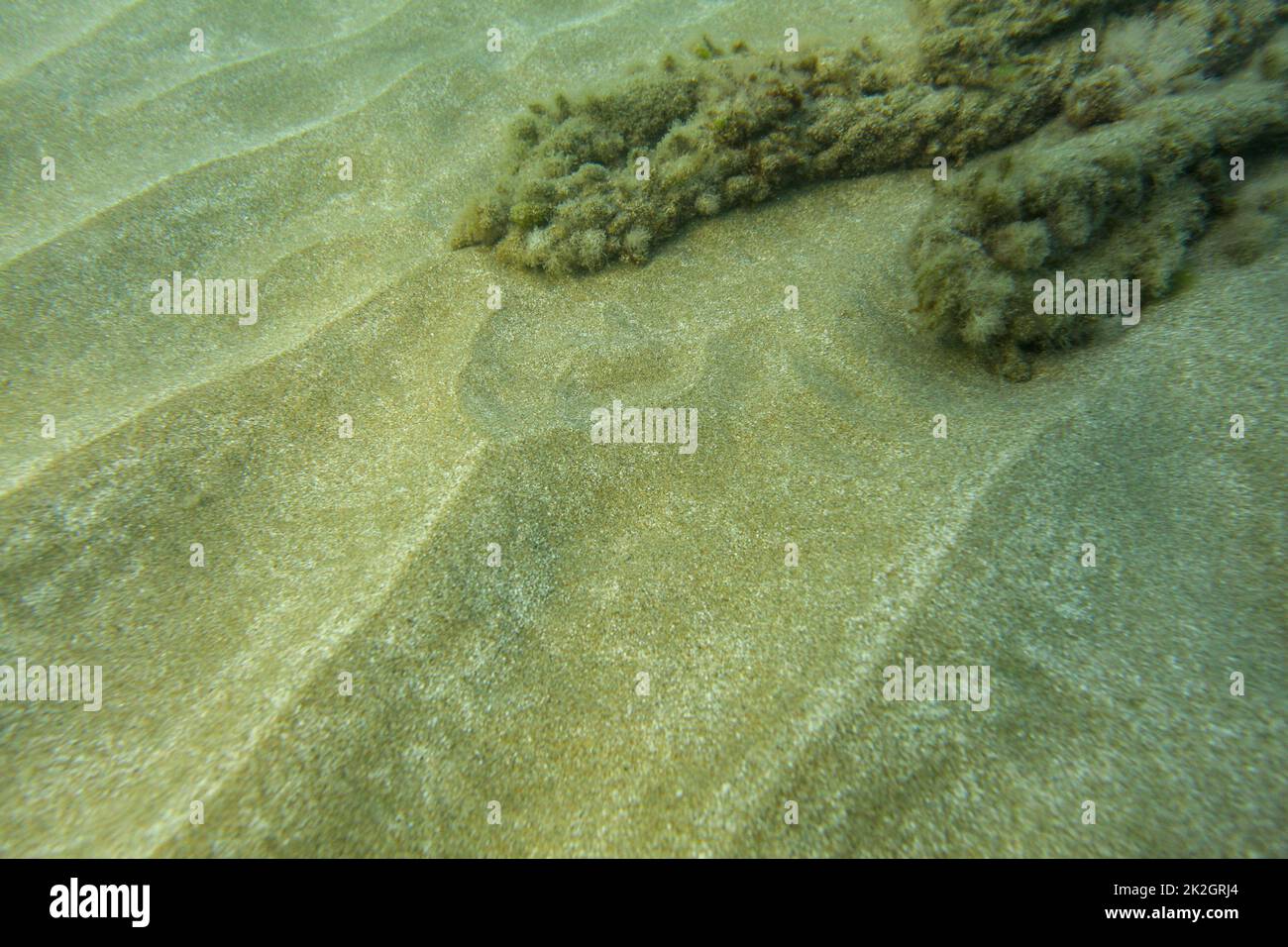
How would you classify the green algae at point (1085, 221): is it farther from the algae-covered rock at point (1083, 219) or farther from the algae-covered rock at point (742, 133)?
the algae-covered rock at point (742, 133)

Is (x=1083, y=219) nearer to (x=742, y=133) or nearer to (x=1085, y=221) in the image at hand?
(x=1085, y=221)

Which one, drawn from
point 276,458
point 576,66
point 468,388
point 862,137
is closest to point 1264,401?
point 862,137

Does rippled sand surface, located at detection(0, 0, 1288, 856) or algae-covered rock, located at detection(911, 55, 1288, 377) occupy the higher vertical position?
algae-covered rock, located at detection(911, 55, 1288, 377)

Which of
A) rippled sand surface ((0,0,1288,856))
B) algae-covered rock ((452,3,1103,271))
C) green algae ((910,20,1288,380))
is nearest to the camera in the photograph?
rippled sand surface ((0,0,1288,856))

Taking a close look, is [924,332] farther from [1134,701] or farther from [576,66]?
[576,66]

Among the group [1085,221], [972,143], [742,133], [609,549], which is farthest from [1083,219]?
[609,549]

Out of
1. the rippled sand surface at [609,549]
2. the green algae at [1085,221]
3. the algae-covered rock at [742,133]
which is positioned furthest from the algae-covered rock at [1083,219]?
the algae-covered rock at [742,133]

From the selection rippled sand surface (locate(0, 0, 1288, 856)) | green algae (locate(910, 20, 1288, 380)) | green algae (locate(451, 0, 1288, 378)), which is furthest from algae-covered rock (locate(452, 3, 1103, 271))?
green algae (locate(910, 20, 1288, 380))

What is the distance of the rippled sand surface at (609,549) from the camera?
231 cm

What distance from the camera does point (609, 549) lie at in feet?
10.4

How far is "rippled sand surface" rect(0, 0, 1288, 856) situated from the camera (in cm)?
231

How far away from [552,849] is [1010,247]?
13.7 feet

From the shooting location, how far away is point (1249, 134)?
3.85 m

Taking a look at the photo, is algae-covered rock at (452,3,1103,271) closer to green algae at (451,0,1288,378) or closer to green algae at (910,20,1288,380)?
green algae at (451,0,1288,378)
